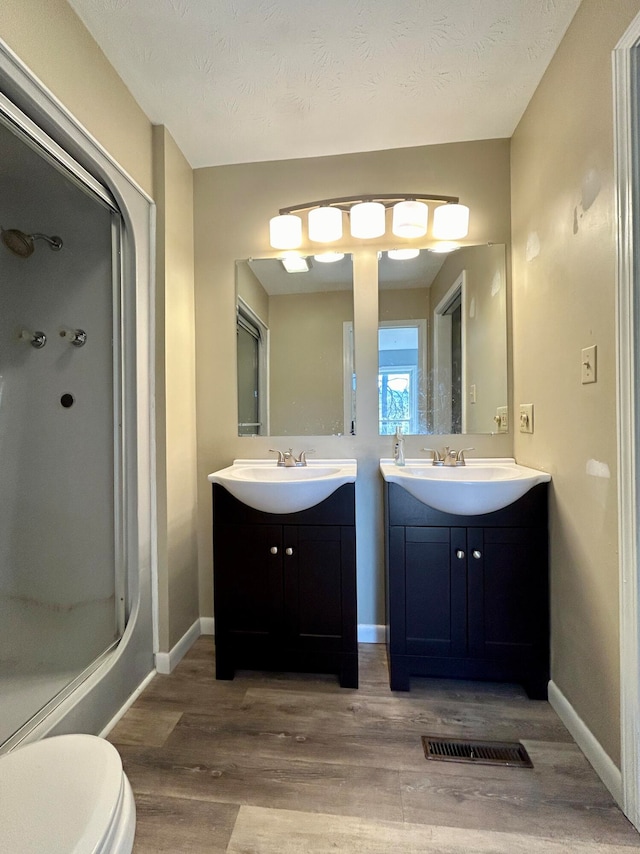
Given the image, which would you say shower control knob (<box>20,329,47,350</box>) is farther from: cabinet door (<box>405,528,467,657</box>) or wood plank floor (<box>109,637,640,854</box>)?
cabinet door (<box>405,528,467,657</box>)

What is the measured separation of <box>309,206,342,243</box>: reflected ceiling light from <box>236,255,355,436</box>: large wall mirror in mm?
117

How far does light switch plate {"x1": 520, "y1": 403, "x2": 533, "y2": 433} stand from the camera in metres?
1.61

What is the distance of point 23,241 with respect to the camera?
1561 millimetres

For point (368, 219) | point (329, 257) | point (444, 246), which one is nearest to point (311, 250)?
point (329, 257)

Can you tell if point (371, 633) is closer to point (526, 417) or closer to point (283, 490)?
point (283, 490)

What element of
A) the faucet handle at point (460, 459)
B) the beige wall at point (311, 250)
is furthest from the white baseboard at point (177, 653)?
the faucet handle at point (460, 459)

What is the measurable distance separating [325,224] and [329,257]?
0.15 meters

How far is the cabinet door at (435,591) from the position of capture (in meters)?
1.46

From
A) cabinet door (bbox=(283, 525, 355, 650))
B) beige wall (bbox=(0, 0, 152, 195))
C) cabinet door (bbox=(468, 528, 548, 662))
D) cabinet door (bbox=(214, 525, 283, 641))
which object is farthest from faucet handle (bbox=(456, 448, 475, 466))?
beige wall (bbox=(0, 0, 152, 195))

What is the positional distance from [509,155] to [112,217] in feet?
5.78

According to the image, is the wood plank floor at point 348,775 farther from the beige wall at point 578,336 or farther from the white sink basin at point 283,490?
the white sink basin at point 283,490

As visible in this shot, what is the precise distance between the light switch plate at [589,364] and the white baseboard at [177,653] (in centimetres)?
189

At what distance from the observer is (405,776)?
44.4 inches

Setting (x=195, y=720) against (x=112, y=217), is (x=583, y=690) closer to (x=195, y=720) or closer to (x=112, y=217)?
(x=195, y=720)
